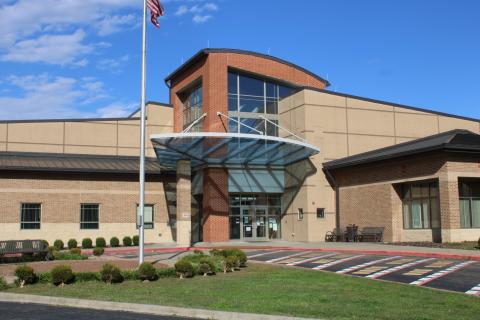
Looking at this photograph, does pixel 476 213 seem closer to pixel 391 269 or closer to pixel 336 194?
pixel 336 194

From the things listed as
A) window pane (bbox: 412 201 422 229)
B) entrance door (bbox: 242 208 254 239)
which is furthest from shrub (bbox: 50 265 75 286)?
entrance door (bbox: 242 208 254 239)

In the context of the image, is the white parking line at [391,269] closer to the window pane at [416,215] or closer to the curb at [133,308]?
the curb at [133,308]

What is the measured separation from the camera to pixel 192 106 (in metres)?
41.8

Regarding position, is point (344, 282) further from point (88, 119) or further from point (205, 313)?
point (88, 119)

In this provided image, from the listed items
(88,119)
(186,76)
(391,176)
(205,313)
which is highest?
(186,76)

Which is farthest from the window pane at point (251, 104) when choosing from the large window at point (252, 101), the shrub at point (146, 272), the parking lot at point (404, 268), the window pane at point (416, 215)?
the shrub at point (146, 272)

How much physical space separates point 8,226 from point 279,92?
1997 cm

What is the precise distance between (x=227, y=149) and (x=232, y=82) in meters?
7.57

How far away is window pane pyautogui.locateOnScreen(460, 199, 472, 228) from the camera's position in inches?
1148

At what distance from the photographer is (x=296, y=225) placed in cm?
3706

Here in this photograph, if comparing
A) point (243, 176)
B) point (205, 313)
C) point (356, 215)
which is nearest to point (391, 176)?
point (356, 215)

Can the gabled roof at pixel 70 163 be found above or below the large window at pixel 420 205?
above

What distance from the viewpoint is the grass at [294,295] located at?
440 inches

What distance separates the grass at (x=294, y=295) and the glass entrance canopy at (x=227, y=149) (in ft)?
41.0
